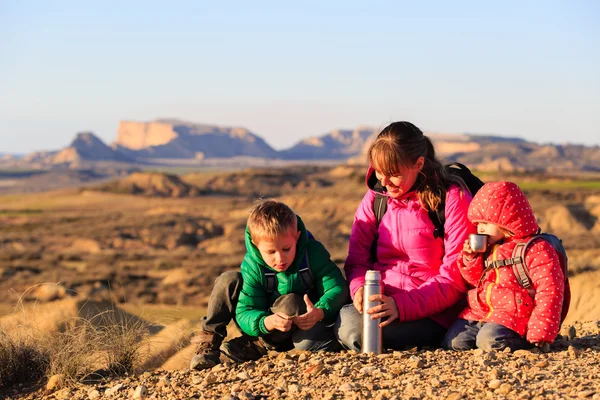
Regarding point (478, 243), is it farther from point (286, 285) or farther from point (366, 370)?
point (286, 285)

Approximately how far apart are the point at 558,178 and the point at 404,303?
6591 centimetres

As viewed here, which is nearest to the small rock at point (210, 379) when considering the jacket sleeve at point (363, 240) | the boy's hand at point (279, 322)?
the boy's hand at point (279, 322)

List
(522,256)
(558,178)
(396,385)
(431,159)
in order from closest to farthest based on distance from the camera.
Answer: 1. (396,385)
2. (522,256)
3. (431,159)
4. (558,178)

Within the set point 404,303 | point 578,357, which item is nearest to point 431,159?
point 404,303

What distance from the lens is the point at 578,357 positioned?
17.5 ft

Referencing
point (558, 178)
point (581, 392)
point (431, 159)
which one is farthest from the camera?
point (558, 178)

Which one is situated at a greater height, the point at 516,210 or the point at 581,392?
the point at 516,210

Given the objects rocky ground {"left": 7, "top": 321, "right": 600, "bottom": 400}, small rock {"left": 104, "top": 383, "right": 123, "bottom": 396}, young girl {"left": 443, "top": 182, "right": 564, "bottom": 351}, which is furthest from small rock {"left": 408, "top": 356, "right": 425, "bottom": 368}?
small rock {"left": 104, "top": 383, "right": 123, "bottom": 396}

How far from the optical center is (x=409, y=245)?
586 centimetres

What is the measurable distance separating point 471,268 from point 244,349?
177cm

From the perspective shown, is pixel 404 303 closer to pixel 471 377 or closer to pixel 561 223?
pixel 471 377

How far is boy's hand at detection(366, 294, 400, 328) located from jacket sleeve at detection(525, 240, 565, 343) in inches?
34.9

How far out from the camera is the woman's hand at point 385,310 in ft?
17.9

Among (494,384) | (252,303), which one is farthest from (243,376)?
(494,384)
